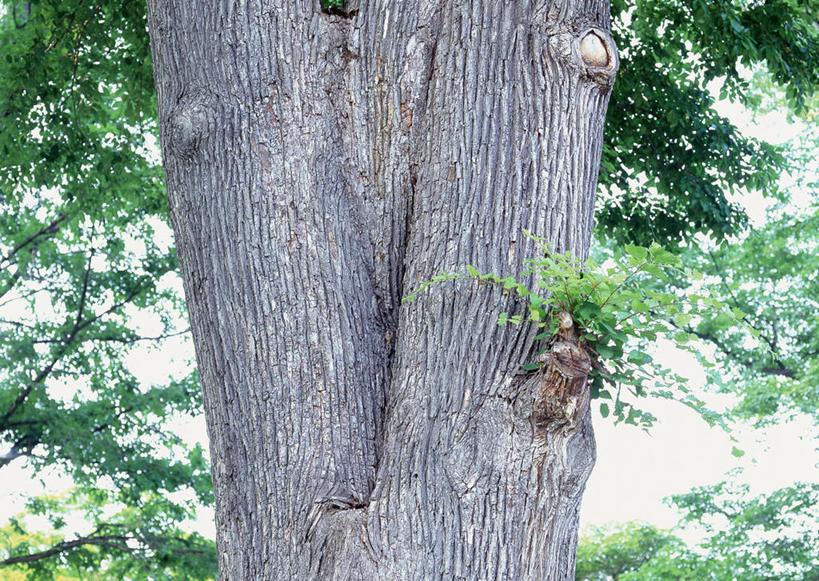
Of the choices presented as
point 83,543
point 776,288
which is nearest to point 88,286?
point 83,543

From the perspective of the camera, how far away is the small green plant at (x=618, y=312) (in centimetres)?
210

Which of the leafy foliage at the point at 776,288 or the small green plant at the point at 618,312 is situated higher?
the leafy foliage at the point at 776,288

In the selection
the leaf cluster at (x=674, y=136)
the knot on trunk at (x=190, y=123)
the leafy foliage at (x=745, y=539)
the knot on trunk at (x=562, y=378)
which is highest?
the leaf cluster at (x=674, y=136)

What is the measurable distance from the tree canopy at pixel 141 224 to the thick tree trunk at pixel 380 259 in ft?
9.28

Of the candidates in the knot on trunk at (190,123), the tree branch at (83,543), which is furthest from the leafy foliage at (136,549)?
the knot on trunk at (190,123)

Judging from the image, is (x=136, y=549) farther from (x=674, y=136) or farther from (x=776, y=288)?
(x=776, y=288)

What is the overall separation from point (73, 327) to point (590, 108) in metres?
9.66

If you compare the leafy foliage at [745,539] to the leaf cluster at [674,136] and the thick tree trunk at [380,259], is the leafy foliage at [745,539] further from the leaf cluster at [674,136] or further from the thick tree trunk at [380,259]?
the thick tree trunk at [380,259]

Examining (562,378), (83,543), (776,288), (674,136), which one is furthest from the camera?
(776,288)

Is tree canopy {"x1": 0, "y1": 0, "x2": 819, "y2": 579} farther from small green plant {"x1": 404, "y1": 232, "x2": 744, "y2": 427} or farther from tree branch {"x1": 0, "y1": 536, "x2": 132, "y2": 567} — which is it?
small green plant {"x1": 404, "y1": 232, "x2": 744, "y2": 427}

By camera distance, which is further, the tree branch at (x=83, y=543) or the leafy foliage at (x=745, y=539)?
the tree branch at (x=83, y=543)

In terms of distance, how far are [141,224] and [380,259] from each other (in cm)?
934

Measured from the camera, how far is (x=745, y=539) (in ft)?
32.2

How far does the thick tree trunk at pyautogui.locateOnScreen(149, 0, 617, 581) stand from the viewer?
7.23 feet
